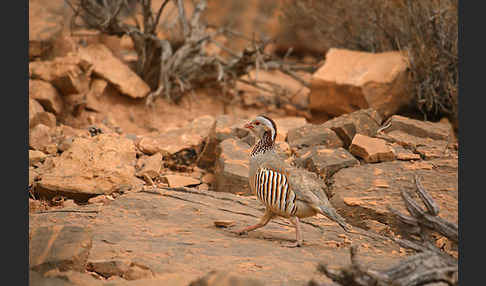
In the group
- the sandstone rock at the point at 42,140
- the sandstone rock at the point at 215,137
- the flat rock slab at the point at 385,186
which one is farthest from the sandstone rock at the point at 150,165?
the flat rock slab at the point at 385,186

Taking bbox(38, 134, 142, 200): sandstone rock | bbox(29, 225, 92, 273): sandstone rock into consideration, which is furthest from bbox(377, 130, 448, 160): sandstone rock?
bbox(29, 225, 92, 273): sandstone rock

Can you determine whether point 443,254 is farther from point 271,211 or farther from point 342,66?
point 342,66

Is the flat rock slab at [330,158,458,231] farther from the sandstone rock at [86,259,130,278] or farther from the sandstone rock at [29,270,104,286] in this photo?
the sandstone rock at [29,270,104,286]

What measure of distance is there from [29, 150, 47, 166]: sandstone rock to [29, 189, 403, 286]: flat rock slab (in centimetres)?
155

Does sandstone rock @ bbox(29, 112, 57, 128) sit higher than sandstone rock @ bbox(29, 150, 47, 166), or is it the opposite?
sandstone rock @ bbox(29, 112, 57, 128)

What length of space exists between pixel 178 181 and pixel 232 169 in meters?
0.72

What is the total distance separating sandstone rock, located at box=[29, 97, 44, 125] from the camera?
732 cm

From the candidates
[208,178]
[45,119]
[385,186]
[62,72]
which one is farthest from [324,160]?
[62,72]

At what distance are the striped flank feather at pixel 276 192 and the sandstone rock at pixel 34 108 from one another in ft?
14.2

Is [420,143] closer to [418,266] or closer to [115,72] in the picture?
[418,266]

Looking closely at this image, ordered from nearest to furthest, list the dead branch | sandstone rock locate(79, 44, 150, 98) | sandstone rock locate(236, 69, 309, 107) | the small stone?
the dead branch → the small stone → sandstone rock locate(79, 44, 150, 98) → sandstone rock locate(236, 69, 309, 107)

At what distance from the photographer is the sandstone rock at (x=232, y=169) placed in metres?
6.16

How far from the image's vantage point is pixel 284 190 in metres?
4.38

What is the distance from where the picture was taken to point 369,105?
28.7ft
